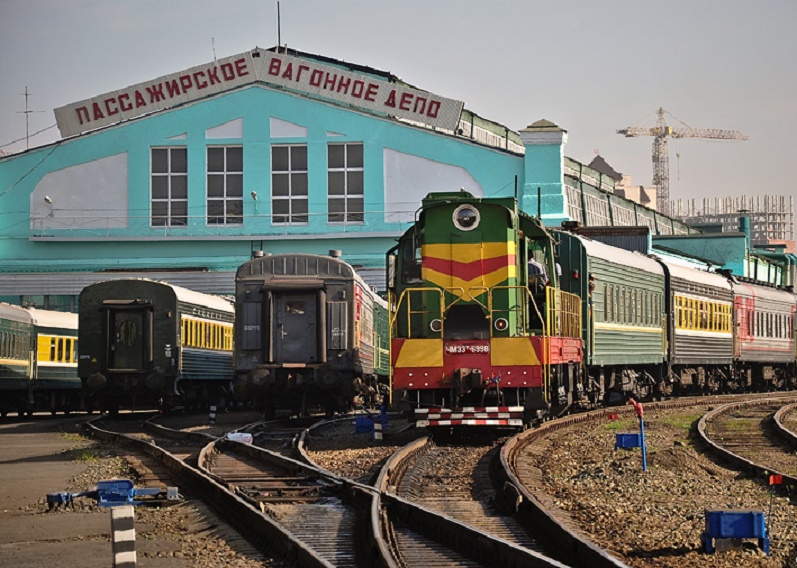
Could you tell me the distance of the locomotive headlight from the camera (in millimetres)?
20172

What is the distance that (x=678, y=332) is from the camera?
108ft

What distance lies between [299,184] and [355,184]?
232 centimetres

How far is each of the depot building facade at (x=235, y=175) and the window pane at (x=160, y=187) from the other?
44 mm

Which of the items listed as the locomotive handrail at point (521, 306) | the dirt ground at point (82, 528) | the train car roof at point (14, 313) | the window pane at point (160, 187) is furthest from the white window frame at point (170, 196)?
the locomotive handrail at point (521, 306)

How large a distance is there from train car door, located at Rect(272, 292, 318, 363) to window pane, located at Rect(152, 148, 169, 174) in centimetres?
2745

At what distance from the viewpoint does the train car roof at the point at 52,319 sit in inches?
1439

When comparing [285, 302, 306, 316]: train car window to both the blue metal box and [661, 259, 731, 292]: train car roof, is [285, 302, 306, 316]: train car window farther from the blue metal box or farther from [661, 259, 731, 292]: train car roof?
the blue metal box

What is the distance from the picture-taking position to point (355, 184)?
52062mm

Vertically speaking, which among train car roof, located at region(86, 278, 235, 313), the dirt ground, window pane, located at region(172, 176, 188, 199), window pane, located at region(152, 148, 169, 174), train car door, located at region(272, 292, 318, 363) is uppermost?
window pane, located at region(152, 148, 169, 174)

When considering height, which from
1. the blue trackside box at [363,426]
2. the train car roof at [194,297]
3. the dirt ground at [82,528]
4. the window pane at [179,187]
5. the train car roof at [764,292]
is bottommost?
the dirt ground at [82,528]

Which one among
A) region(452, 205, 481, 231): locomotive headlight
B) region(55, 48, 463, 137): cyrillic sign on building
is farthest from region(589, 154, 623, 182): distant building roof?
region(452, 205, 481, 231): locomotive headlight

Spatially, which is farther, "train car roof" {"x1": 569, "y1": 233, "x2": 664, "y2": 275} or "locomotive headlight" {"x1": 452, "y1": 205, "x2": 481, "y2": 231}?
"train car roof" {"x1": 569, "y1": 233, "x2": 664, "y2": 275}

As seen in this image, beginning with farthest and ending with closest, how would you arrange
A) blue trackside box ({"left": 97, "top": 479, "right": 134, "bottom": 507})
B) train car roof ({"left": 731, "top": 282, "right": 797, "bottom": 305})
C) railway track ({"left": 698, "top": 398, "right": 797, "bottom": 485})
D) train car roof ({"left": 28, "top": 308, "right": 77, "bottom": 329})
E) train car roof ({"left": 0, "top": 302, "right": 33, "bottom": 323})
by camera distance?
1. train car roof ({"left": 731, "top": 282, "right": 797, "bottom": 305})
2. train car roof ({"left": 28, "top": 308, "right": 77, "bottom": 329})
3. train car roof ({"left": 0, "top": 302, "right": 33, "bottom": 323})
4. railway track ({"left": 698, "top": 398, "right": 797, "bottom": 485})
5. blue trackside box ({"left": 97, "top": 479, "right": 134, "bottom": 507})

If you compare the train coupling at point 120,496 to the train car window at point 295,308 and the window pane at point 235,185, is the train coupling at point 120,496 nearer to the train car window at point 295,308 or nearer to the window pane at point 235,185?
the train car window at point 295,308
